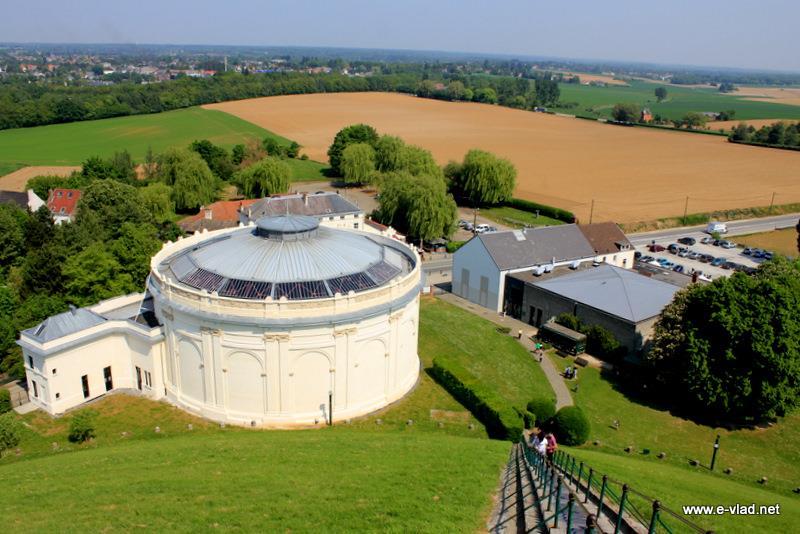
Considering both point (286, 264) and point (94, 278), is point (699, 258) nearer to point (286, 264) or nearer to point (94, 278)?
point (286, 264)

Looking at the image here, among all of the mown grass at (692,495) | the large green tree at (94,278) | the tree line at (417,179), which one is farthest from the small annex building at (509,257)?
the large green tree at (94,278)

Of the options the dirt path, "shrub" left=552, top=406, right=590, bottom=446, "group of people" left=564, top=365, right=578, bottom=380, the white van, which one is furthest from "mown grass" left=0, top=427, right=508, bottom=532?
the dirt path

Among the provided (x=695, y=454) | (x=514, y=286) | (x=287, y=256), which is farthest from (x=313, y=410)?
(x=514, y=286)

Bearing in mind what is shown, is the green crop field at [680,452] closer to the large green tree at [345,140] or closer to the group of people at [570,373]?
the group of people at [570,373]

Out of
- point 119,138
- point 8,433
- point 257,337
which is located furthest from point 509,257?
point 119,138

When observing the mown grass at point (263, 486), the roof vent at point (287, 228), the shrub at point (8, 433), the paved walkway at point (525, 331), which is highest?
the roof vent at point (287, 228)

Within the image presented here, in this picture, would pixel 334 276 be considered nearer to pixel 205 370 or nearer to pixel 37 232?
pixel 205 370
